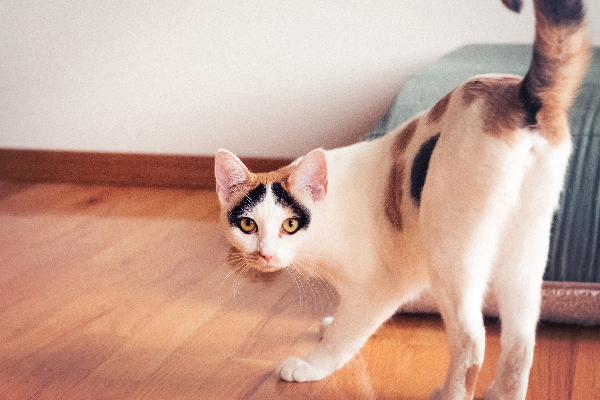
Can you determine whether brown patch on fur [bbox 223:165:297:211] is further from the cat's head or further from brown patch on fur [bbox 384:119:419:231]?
brown patch on fur [bbox 384:119:419:231]

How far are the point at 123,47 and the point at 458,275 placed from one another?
1946 millimetres

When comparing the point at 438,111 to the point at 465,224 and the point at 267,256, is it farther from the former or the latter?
the point at 267,256

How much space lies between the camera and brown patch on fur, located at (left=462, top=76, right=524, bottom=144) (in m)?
0.79

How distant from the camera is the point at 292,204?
3.21ft

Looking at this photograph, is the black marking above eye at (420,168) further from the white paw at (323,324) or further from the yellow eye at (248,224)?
the white paw at (323,324)

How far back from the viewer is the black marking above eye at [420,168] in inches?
34.6

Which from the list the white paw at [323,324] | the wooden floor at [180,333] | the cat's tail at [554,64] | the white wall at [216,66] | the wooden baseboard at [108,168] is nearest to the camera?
the cat's tail at [554,64]

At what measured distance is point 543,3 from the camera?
70 centimetres

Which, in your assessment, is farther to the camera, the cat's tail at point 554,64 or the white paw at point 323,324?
the white paw at point 323,324

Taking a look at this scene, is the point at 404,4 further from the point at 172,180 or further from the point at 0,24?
the point at 0,24

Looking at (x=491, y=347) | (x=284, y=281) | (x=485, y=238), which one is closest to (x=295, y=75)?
(x=284, y=281)

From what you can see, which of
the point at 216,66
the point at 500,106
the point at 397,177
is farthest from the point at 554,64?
the point at 216,66

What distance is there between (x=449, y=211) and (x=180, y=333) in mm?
718

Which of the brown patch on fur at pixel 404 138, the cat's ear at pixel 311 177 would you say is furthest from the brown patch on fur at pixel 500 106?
the cat's ear at pixel 311 177
